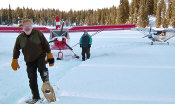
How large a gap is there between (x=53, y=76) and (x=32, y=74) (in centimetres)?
214

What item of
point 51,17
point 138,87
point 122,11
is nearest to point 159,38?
point 138,87

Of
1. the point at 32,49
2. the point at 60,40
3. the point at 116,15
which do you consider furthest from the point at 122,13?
the point at 32,49

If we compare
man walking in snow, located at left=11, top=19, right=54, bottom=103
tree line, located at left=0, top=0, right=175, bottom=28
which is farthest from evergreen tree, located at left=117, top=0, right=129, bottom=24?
man walking in snow, located at left=11, top=19, right=54, bottom=103

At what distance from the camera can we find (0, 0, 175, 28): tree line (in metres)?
49.8

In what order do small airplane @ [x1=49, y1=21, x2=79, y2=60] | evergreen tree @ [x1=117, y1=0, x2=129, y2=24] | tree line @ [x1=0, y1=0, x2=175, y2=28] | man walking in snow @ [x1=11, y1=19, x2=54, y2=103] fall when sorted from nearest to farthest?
man walking in snow @ [x1=11, y1=19, x2=54, y2=103] < small airplane @ [x1=49, y1=21, x2=79, y2=60] < tree line @ [x1=0, y1=0, x2=175, y2=28] < evergreen tree @ [x1=117, y1=0, x2=129, y2=24]

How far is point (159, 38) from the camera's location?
1511 cm

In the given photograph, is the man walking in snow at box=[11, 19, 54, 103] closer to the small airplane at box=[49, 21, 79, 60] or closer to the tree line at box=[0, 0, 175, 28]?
the tree line at box=[0, 0, 175, 28]

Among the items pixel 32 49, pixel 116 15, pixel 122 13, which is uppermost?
pixel 116 15

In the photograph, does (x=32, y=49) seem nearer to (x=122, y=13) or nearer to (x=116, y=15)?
(x=122, y=13)

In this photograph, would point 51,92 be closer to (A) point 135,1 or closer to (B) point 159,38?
(B) point 159,38

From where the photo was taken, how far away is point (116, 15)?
67250 mm

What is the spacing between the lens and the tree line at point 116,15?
49.8 meters

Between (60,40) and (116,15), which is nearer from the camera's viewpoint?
(60,40)

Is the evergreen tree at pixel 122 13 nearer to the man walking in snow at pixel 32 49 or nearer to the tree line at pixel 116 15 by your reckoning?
the tree line at pixel 116 15
